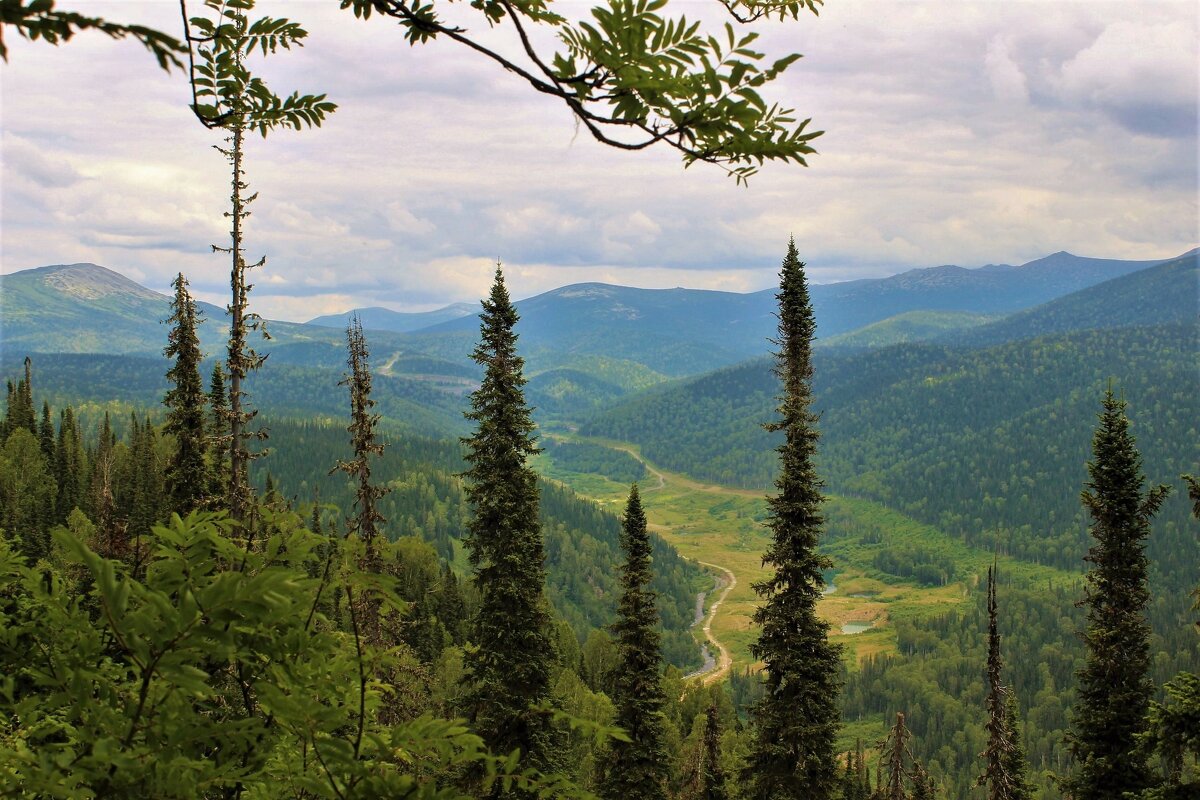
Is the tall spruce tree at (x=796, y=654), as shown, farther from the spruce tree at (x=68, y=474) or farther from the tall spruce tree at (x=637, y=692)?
the spruce tree at (x=68, y=474)

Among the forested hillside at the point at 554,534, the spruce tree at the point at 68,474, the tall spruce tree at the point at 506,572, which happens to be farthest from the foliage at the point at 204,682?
the forested hillside at the point at 554,534

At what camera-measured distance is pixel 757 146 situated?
2.96m

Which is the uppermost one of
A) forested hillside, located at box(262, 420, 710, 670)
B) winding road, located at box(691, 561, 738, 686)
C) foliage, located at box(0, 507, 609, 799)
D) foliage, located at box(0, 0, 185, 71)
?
foliage, located at box(0, 0, 185, 71)

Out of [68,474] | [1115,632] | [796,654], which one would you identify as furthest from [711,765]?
Result: [68,474]

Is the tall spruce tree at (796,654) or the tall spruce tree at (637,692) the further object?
the tall spruce tree at (637,692)

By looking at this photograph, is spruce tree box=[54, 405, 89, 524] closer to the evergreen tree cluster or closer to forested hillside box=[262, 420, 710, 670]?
the evergreen tree cluster

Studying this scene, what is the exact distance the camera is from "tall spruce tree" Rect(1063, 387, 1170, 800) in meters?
19.3

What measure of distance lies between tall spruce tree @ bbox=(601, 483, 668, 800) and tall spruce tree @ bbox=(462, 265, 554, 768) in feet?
16.5

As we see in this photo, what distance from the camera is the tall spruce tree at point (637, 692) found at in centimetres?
2392

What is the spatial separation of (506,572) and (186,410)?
16816mm

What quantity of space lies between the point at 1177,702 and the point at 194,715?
45.3ft

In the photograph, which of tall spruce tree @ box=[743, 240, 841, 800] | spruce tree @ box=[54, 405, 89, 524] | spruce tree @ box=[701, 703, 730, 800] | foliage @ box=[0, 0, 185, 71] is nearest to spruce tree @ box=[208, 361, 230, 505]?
tall spruce tree @ box=[743, 240, 841, 800]

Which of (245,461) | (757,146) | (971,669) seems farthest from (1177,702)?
(971,669)

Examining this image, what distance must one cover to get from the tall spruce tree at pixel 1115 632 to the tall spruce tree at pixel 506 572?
13.6 metres
